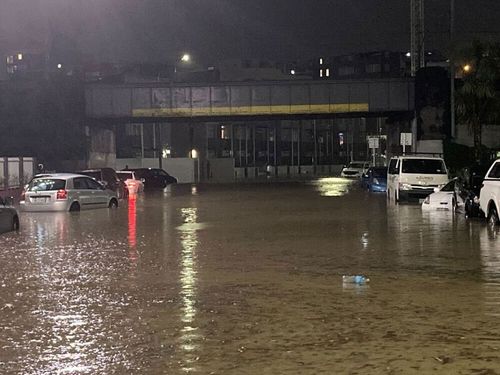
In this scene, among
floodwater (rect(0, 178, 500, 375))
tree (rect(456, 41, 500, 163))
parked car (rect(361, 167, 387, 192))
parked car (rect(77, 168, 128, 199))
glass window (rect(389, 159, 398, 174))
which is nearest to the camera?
floodwater (rect(0, 178, 500, 375))

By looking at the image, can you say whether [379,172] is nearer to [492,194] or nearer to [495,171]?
[495,171]

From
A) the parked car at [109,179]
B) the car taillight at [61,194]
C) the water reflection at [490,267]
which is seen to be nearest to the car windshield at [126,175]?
the parked car at [109,179]

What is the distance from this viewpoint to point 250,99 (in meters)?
58.9

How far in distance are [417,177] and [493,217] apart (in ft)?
37.4

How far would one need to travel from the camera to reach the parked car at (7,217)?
19.6 metres

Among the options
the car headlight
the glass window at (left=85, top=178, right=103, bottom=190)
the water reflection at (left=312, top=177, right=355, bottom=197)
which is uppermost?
the glass window at (left=85, top=178, right=103, bottom=190)

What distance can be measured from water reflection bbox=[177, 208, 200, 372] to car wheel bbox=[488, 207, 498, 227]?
725 centimetres

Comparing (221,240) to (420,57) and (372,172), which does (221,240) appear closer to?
(372,172)

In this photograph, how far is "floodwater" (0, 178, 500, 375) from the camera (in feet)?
23.0

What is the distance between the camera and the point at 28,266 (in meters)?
13.5

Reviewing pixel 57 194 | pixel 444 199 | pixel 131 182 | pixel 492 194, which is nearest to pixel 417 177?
pixel 444 199

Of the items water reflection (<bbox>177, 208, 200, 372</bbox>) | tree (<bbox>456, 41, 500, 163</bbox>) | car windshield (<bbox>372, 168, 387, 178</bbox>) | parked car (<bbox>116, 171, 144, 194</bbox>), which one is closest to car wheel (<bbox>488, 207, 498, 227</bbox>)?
water reflection (<bbox>177, 208, 200, 372</bbox>)

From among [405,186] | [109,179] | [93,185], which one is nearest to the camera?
[93,185]

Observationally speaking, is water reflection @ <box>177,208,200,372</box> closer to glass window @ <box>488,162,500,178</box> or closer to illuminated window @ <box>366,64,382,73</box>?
glass window @ <box>488,162,500,178</box>
